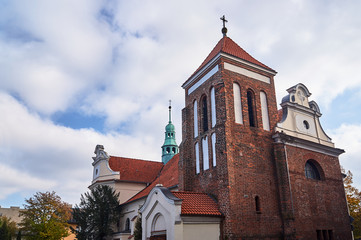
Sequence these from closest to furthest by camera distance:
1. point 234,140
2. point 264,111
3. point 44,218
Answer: point 234,140, point 264,111, point 44,218

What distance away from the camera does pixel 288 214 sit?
50.6 feet

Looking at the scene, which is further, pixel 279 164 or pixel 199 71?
pixel 199 71

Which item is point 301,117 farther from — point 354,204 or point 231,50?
point 354,204

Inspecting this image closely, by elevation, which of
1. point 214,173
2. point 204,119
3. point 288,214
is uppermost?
point 204,119

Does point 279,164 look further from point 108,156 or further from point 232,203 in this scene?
point 108,156

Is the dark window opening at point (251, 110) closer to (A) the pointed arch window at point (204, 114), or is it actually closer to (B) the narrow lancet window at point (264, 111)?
(B) the narrow lancet window at point (264, 111)

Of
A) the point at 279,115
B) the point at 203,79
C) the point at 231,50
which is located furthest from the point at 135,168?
the point at 231,50

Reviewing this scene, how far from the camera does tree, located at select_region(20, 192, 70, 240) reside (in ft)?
97.1

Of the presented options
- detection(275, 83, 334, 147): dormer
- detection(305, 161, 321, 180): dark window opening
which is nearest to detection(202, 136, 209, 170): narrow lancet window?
detection(275, 83, 334, 147): dormer

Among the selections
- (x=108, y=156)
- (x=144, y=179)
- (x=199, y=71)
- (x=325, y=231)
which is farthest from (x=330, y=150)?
(x=108, y=156)

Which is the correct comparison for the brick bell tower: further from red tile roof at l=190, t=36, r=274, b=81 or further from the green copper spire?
the green copper spire

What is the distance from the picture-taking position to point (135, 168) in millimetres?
33438

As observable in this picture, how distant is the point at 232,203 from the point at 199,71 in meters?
8.43

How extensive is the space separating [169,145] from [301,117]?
2099cm
